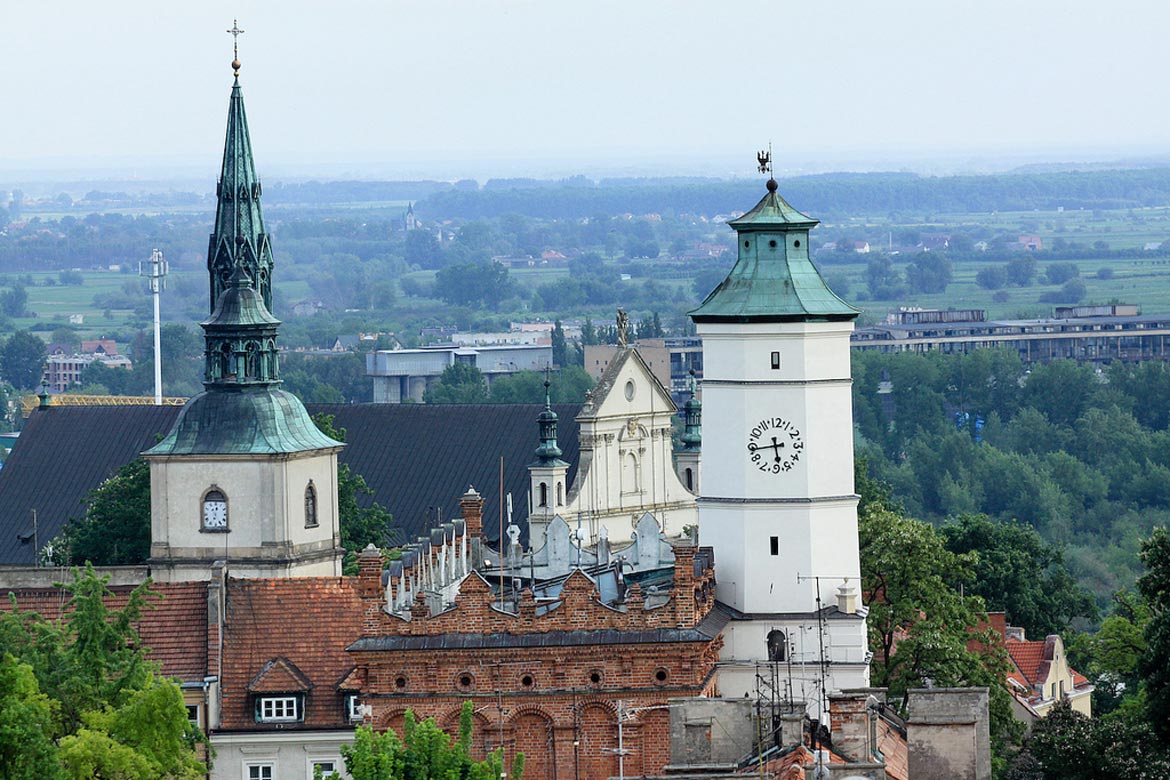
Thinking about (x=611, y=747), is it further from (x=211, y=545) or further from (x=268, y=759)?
(x=211, y=545)

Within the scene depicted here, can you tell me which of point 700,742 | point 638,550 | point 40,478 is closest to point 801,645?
point 638,550

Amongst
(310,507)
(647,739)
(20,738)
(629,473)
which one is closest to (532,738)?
(647,739)

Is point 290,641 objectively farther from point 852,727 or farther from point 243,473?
point 243,473

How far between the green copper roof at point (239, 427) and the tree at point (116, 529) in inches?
135

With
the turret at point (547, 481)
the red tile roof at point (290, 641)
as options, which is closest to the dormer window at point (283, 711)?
the red tile roof at point (290, 641)

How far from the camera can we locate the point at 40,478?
111 meters

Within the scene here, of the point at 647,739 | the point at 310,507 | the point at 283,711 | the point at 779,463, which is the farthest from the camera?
the point at 310,507

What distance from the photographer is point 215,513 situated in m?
90.6

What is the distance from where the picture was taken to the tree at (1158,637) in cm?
6325

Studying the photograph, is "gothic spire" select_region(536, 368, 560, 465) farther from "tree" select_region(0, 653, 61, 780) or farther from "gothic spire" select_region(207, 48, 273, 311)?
"tree" select_region(0, 653, 61, 780)

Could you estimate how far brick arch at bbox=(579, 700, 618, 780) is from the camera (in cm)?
5969

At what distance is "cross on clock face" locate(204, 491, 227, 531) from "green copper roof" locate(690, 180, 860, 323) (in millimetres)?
27008

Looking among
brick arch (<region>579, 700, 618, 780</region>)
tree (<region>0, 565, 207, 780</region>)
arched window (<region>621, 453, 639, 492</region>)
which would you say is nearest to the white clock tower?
brick arch (<region>579, 700, 618, 780</region>)

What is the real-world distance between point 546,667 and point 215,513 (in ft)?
103
